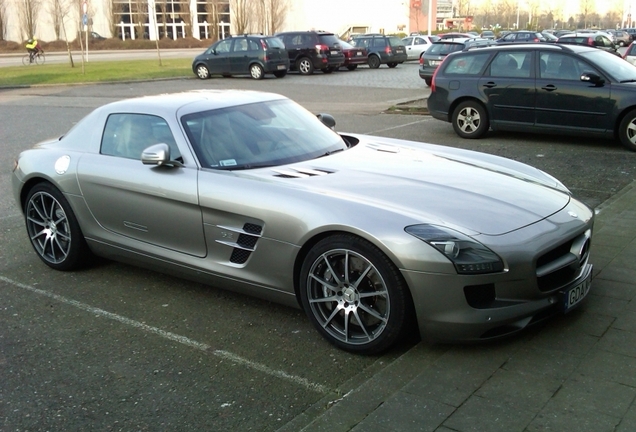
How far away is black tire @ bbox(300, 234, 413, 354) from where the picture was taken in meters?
3.83

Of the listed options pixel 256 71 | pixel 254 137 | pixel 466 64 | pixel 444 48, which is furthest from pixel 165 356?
pixel 256 71

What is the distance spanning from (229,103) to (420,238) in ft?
7.37

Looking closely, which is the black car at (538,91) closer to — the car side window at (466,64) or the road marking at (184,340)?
the car side window at (466,64)

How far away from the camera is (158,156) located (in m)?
4.78

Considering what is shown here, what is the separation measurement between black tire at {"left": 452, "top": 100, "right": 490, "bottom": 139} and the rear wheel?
1894 centimetres

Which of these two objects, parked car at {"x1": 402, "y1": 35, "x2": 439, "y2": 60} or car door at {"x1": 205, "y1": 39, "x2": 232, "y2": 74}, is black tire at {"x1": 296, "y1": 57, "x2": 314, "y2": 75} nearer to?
car door at {"x1": 205, "y1": 39, "x2": 232, "y2": 74}

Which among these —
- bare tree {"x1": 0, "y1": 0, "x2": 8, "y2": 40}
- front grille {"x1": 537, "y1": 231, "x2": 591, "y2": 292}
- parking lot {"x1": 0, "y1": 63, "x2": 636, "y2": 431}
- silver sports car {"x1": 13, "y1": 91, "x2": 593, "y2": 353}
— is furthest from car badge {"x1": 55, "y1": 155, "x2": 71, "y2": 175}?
bare tree {"x1": 0, "y1": 0, "x2": 8, "y2": 40}

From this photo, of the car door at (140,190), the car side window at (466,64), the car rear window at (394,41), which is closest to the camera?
the car door at (140,190)

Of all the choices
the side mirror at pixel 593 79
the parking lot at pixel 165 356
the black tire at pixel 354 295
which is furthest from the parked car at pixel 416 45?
the black tire at pixel 354 295

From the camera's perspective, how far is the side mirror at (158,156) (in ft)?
15.7

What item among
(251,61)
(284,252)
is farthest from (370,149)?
(251,61)

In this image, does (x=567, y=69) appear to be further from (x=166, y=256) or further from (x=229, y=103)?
(x=166, y=256)

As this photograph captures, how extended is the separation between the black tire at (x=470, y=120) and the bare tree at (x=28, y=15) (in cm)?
6058

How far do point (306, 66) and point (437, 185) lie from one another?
88.4 feet
